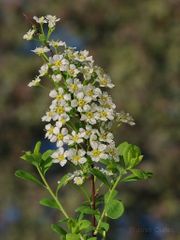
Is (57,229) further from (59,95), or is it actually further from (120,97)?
(120,97)

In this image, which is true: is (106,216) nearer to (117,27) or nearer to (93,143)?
(93,143)

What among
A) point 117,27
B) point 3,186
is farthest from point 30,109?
point 117,27

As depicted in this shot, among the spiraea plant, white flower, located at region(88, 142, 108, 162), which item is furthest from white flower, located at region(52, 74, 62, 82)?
white flower, located at region(88, 142, 108, 162)

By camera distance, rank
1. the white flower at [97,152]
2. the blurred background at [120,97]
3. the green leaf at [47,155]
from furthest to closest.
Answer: the blurred background at [120,97], the green leaf at [47,155], the white flower at [97,152]

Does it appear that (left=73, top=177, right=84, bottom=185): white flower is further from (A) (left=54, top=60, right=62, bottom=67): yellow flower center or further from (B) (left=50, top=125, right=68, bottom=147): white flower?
(A) (left=54, top=60, right=62, bottom=67): yellow flower center

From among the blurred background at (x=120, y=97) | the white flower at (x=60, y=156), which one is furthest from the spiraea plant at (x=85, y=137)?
the blurred background at (x=120, y=97)

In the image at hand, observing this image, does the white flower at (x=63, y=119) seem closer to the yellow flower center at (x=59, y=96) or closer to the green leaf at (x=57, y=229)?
the yellow flower center at (x=59, y=96)
